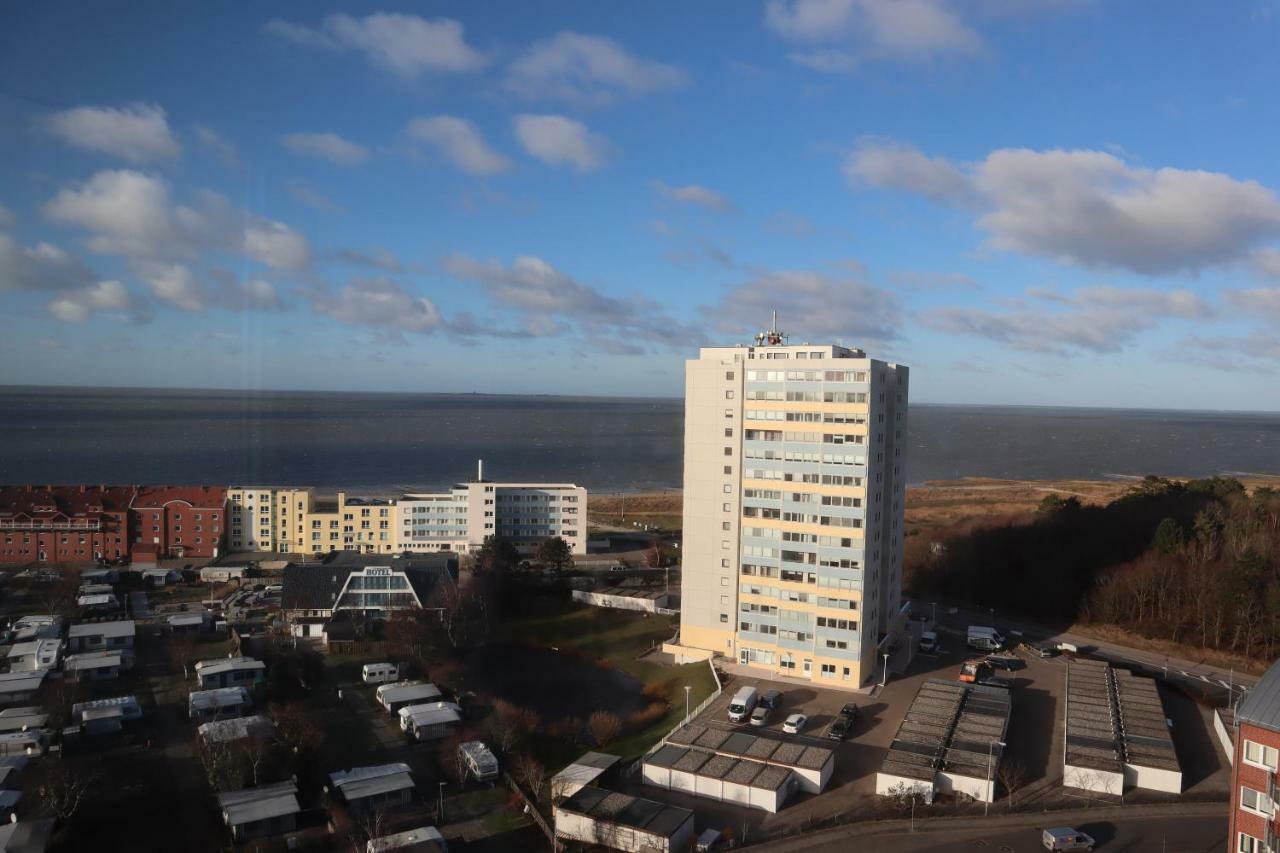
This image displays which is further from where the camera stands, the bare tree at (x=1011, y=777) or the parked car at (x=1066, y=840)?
the bare tree at (x=1011, y=777)

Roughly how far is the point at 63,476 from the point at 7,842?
38855 millimetres

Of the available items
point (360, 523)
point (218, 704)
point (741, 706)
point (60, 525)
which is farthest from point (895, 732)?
point (60, 525)

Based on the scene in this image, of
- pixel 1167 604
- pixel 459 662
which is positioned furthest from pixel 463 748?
pixel 1167 604

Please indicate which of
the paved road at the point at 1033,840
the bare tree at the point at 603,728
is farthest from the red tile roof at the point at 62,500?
the paved road at the point at 1033,840

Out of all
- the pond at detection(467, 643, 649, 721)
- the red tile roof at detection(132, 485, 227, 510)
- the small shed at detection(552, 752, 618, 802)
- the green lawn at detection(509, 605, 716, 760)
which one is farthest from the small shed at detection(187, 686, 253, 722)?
the red tile roof at detection(132, 485, 227, 510)

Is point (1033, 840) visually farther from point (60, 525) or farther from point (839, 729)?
point (60, 525)

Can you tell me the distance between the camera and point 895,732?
13367 millimetres

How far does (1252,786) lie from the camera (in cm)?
→ 835

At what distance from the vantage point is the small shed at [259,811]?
10.1 m

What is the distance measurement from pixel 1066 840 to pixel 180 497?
84.9ft

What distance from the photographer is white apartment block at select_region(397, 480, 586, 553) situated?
27.8 meters

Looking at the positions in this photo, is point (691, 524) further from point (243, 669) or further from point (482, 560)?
point (243, 669)

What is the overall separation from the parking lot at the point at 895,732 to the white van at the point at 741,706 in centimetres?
17

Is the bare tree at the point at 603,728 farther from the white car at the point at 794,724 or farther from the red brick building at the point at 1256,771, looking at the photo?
the red brick building at the point at 1256,771
